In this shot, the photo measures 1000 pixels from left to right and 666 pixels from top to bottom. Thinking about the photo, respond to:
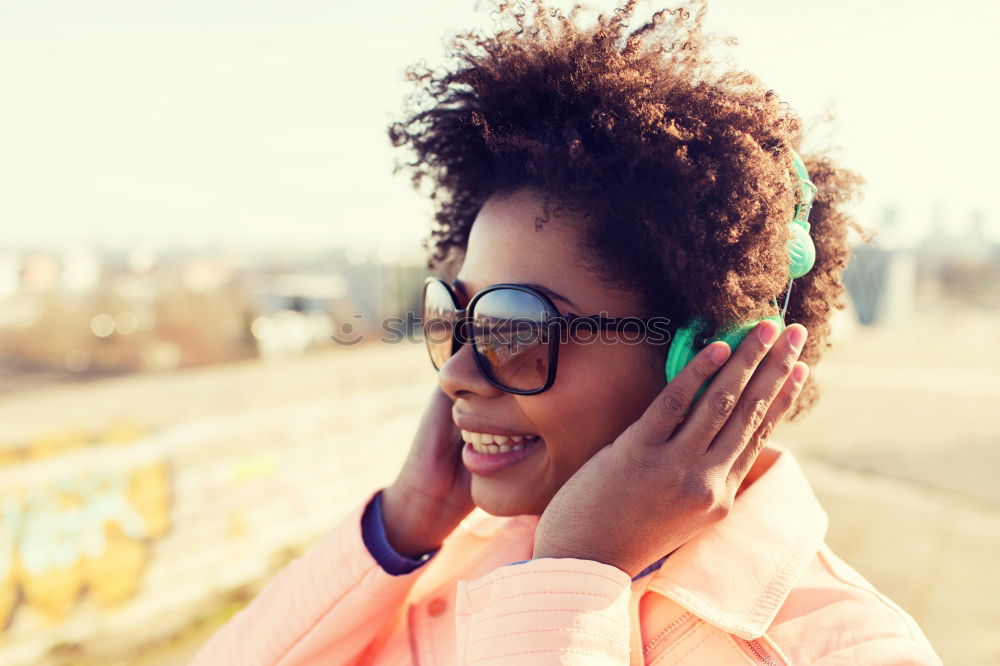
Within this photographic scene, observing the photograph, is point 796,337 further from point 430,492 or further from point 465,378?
point 430,492

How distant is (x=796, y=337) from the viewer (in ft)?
3.66

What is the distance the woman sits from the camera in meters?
1.06

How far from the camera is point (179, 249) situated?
139 metres

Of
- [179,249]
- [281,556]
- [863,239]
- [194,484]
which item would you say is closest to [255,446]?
[194,484]

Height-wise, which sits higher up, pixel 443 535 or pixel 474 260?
pixel 474 260

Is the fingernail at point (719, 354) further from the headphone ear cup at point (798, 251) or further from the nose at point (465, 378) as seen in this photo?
the nose at point (465, 378)

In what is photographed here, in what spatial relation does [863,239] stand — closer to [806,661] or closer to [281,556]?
[806,661]

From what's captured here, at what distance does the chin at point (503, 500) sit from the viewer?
137 cm

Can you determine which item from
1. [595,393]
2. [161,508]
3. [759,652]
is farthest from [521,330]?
[161,508]

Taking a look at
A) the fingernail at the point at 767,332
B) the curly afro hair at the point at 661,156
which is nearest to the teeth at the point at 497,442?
the curly afro hair at the point at 661,156

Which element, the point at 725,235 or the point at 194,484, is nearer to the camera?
the point at 725,235

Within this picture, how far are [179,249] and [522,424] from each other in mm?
153768

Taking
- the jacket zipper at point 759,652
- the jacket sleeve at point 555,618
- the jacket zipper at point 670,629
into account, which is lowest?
the jacket zipper at point 670,629

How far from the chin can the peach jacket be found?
21 cm
